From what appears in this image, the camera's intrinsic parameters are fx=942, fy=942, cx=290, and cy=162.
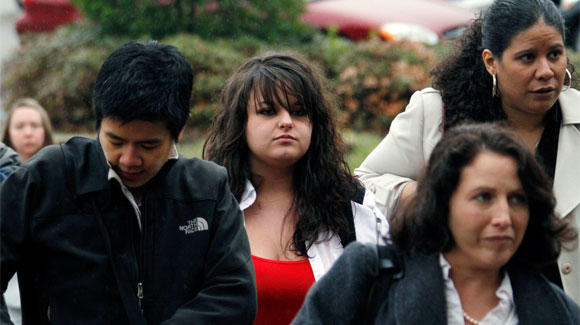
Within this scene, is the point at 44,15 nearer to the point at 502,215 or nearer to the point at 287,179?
the point at 287,179

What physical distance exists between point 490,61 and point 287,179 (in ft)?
3.50

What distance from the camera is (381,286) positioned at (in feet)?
9.91

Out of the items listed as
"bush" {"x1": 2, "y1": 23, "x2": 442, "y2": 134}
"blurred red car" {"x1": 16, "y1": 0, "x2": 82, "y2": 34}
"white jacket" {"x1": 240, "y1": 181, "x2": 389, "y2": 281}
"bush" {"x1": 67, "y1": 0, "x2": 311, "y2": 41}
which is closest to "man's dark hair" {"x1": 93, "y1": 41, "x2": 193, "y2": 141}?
"white jacket" {"x1": 240, "y1": 181, "x2": 389, "y2": 281}

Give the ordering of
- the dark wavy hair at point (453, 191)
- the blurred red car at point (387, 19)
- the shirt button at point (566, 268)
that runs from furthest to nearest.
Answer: the blurred red car at point (387, 19), the shirt button at point (566, 268), the dark wavy hair at point (453, 191)

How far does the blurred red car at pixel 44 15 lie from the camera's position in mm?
11859

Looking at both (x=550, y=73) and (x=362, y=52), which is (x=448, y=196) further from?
(x=362, y=52)

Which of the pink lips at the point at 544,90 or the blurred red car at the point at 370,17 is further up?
the pink lips at the point at 544,90

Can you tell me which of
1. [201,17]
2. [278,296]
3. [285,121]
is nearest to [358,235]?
[278,296]

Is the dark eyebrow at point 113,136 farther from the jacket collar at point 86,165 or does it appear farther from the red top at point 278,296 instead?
the red top at point 278,296

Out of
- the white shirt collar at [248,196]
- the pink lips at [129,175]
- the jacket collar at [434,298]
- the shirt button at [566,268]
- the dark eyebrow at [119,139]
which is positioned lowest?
the shirt button at [566,268]

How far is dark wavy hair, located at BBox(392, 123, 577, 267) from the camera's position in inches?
121

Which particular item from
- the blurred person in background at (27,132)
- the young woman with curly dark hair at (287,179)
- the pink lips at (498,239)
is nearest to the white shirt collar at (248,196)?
the young woman with curly dark hair at (287,179)

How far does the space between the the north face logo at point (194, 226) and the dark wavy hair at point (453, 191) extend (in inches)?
28.1

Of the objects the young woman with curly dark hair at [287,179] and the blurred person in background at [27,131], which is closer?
the young woman with curly dark hair at [287,179]
